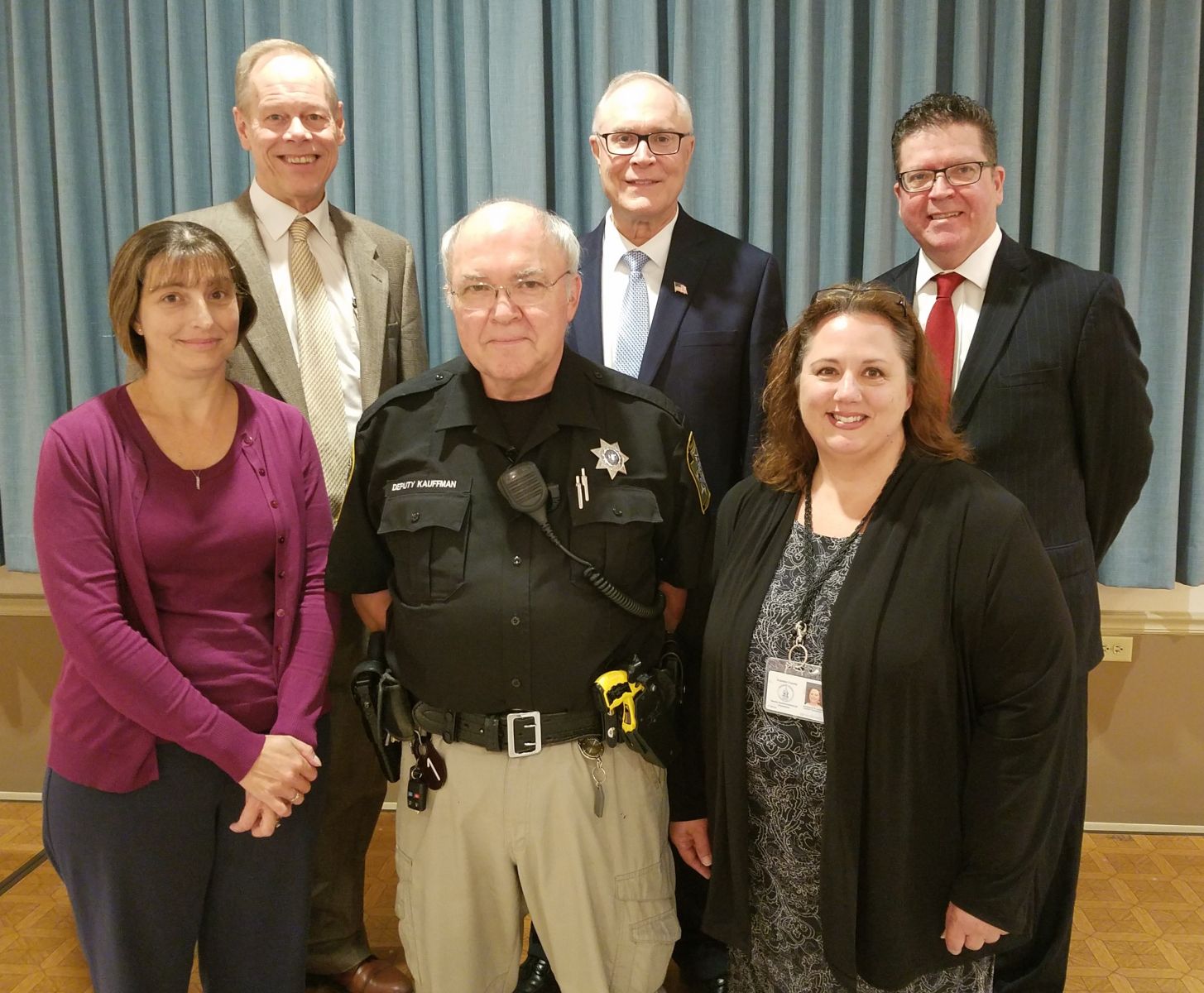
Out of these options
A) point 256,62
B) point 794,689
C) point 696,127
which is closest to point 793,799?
point 794,689

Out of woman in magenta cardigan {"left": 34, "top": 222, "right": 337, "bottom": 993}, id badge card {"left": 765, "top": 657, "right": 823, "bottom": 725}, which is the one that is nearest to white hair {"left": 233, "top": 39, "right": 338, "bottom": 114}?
woman in magenta cardigan {"left": 34, "top": 222, "right": 337, "bottom": 993}

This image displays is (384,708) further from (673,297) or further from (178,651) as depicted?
(673,297)

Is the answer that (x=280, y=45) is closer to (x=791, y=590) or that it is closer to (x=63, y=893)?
(x=791, y=590)

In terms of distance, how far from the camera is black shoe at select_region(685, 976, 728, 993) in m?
2.45

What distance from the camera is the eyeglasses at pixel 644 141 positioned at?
2367 millimetres

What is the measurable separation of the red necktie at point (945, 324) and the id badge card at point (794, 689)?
33.6 inches

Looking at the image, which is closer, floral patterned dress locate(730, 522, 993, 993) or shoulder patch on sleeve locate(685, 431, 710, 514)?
floral patterned dress locate(730, 522, 993, 993)

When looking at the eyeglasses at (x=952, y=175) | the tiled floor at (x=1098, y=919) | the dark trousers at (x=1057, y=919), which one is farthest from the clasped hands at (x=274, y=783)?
the eyeglasses at (x=952, y=175)

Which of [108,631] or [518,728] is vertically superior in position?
[108,631]

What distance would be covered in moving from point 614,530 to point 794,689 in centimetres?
44

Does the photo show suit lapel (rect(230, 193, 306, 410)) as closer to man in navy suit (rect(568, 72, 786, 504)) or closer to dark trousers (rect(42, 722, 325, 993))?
man in navy suit (rect(568, 72, 786, 504))

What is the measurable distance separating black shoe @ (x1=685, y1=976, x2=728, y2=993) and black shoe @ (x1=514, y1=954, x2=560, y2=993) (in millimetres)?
339

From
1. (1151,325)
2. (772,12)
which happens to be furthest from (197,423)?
(1151,325)

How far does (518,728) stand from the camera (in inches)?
72.9
